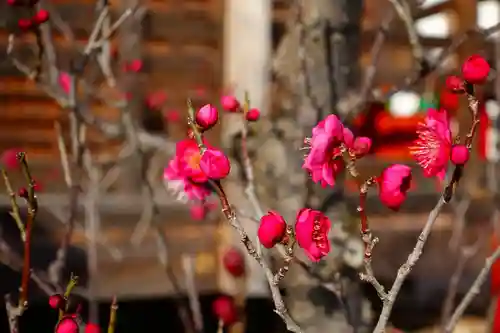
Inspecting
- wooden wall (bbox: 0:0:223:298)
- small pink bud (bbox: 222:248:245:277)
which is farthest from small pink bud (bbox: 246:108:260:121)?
wooden wall (bbox: 0:0:223:298)

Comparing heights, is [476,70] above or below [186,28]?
below

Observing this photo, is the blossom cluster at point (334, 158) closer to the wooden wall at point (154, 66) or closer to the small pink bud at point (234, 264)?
the small pink bud at point (234, 264)

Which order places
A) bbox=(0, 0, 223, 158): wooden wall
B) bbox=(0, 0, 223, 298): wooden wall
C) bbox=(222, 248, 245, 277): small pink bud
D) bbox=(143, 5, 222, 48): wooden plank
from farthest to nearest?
bbox=(143, 5, 222, 48): wooden plank
bbox=(0, 0, 223, 158): wooden wall
bbox=(0, 0, 223, 298): wooden wall
bbox=(222, 248, 245, 277): small pink bud

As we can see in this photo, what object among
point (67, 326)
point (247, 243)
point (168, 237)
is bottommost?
point (168, 237)

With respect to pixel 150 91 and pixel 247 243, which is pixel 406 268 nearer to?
A: pixel 247 243

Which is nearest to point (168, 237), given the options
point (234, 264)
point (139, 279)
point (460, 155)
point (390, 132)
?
point (139, 279)

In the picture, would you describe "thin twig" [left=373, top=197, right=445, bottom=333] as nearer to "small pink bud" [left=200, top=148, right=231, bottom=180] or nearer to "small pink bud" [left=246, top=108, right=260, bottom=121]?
"small pink bud" [left=200, top=148, right=231, bottom=180]

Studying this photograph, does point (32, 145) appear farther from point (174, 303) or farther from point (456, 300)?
point (456, 300)

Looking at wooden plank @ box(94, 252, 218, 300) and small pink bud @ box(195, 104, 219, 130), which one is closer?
small pink bud @ box(195, 104, 219, 130)

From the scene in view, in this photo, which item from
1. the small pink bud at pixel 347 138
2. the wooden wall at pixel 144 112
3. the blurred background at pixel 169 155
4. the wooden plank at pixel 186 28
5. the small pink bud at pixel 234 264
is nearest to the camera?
the small pink bud at pixel 347 138

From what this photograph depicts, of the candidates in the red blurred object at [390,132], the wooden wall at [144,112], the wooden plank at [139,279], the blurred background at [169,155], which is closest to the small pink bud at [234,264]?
the blurred background at [169,155]

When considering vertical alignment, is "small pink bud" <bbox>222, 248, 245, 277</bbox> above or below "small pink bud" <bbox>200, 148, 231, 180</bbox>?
below

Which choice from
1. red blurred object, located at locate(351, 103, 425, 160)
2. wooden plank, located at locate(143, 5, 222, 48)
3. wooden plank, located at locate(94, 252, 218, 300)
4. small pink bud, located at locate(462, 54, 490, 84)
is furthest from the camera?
red blurred object, located at locate(351, 103, 425, 160)

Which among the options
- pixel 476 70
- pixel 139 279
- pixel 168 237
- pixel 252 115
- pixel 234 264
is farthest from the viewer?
pixel 168 237
